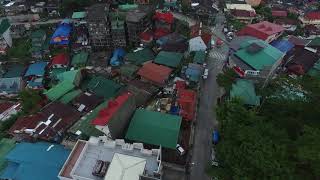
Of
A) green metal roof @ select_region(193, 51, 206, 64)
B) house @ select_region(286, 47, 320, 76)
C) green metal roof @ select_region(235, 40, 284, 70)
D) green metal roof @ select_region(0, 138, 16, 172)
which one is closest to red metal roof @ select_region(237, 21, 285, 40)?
house @ select_region(286, 47, 320, 76)

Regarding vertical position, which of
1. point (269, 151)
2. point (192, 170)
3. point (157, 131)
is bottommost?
point (192, 170)

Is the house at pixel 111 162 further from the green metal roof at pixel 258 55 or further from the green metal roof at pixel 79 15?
the green metal roof at pixel 79 15

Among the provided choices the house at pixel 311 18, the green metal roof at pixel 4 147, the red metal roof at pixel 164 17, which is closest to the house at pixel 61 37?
the red metal roof at pixel 164 17

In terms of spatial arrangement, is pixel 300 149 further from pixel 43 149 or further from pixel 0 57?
pixel 0 57

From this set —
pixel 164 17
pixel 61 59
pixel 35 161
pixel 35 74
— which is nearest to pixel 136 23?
pixel 164 17

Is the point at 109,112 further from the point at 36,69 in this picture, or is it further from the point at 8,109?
the point at 36,69

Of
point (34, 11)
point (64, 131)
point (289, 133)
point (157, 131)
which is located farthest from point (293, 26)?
point (34, 11)

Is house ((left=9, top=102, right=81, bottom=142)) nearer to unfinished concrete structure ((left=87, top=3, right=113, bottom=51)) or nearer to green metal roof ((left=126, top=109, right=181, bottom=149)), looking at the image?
green metal roof ((left=126, top=109, right=181, bottom=149))

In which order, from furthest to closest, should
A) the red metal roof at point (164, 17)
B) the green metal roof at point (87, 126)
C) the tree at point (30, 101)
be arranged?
1. the red metal roof at point (164, 17)
2. the tree at point (30, 101)
3. the green metal roof at point (87, 126)
